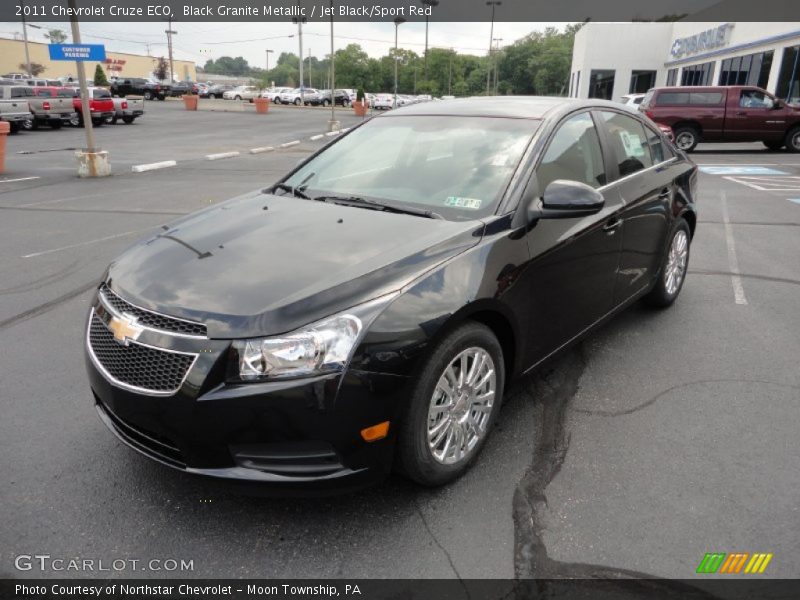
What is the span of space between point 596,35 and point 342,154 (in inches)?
1974

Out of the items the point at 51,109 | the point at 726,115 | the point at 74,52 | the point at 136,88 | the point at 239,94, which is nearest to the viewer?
the point at 74,52

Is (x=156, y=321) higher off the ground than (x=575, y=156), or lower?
lower

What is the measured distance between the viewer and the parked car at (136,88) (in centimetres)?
5028

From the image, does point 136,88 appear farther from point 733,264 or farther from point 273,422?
point 273,422

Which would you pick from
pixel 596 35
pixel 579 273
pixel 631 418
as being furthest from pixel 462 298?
pixel 596 35

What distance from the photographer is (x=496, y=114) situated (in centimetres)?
382

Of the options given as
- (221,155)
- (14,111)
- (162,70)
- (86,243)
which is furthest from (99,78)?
(162,70)

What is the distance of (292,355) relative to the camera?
234cm

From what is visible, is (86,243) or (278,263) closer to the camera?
(278,263)

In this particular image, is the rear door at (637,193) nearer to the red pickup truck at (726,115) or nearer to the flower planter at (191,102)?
the red pickup truck at (726,115)

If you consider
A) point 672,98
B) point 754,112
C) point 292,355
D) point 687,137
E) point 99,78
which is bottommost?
point 292,355

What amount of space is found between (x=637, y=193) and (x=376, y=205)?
191 cm

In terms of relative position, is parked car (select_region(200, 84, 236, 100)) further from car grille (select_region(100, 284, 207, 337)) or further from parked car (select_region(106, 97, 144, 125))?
car grille (select_region(100, 284, 207, 337))

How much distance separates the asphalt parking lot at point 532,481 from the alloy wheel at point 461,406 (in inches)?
7.7
